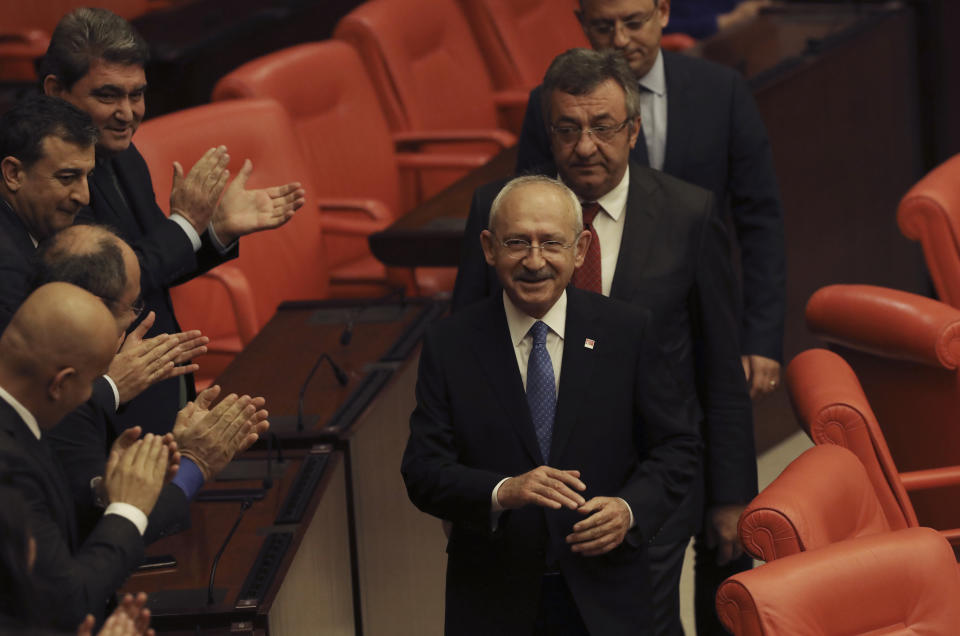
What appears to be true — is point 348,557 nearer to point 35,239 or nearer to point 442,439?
point 442,439

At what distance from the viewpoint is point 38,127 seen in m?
2.28

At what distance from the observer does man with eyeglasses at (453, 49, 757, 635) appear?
249 centimetres

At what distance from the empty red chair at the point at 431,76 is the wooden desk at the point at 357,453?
1.56 m

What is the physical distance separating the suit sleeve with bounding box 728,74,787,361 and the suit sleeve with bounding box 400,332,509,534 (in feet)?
2.95

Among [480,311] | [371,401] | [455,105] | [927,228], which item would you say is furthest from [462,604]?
[455,105]

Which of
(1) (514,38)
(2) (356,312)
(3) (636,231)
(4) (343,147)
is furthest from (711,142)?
(1) (514,38)

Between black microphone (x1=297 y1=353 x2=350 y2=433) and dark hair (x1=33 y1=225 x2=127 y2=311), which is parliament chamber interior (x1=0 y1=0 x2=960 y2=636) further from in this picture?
dark hair (x1=33 y1=225 x2=127 y2=311)

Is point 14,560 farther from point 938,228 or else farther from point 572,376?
point 938,228

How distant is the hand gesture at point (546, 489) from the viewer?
2.07 meters

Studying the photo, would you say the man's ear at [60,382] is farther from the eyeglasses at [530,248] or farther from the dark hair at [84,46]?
the dark hair at [84,46]

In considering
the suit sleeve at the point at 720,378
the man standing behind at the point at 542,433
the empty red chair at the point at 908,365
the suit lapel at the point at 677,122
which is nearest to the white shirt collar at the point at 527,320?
the man standing behind at the point at 542,433

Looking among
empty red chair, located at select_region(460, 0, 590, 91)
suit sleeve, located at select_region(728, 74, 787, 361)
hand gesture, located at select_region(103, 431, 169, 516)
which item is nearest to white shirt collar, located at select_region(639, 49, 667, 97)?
suit sleeve, located at select_region(728, 74, 787, 361)

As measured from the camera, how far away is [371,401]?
2.88 meters

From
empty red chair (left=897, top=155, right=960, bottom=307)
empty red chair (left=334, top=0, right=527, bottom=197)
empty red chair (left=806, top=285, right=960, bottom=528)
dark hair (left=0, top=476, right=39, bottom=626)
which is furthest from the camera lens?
empty red chair (left=334, top=0, right=527, bottom=197)
